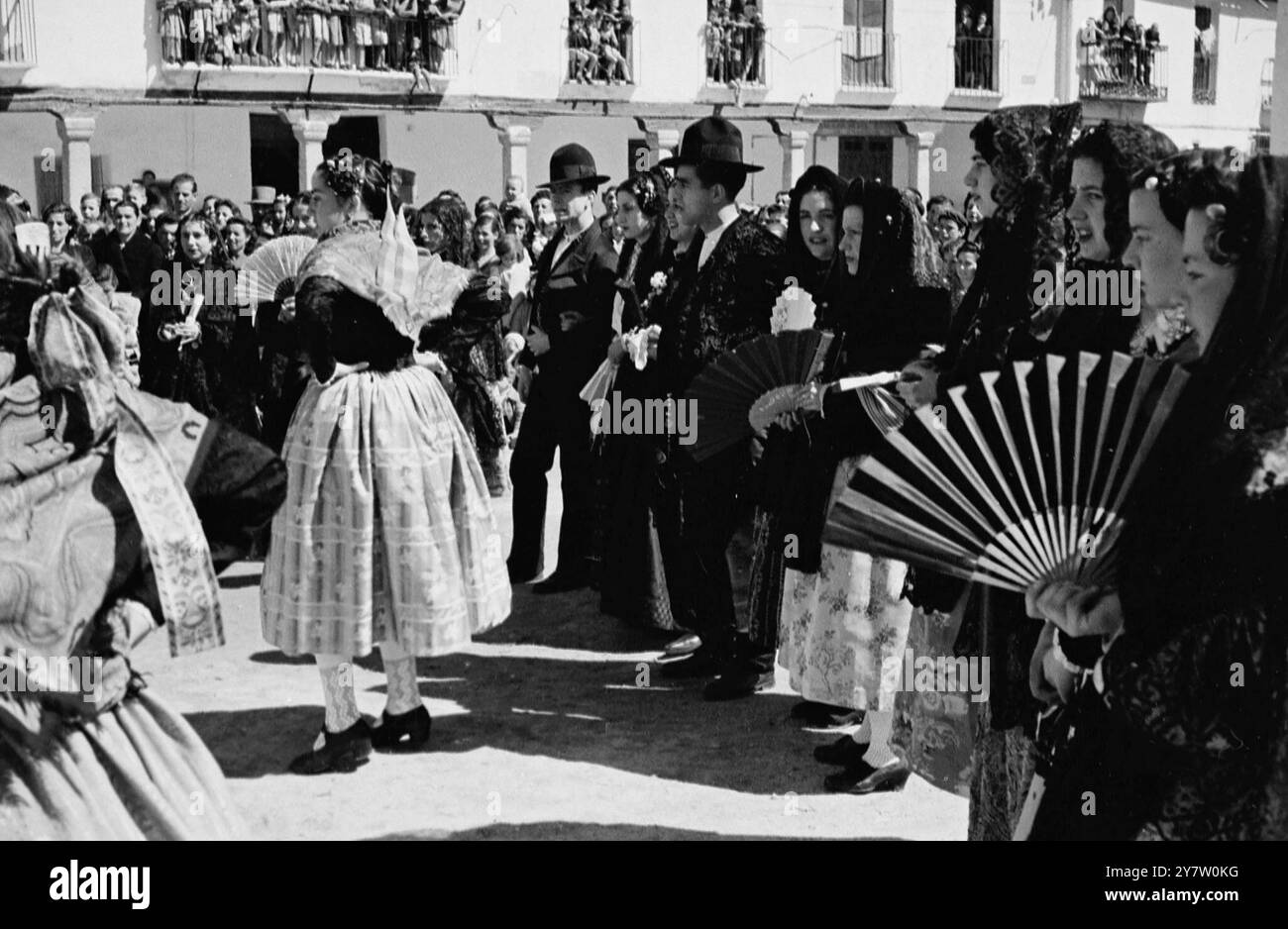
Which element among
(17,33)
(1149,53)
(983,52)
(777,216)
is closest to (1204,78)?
(1149,53)

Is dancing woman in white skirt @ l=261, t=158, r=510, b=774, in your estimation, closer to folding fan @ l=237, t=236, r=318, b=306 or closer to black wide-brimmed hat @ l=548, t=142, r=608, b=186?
folding fan @ l=237, t=236, r=318, b=306

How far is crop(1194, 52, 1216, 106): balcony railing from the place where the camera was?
31.4 m

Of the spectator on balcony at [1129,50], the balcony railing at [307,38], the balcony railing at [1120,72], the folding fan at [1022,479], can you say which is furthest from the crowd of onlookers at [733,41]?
the folding fan at [1022,479]

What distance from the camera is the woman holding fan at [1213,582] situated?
2.39m

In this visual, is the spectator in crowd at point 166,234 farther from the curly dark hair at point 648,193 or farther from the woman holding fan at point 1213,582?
the woman holding fan at point 1213,582

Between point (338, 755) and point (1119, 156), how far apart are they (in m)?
2.98

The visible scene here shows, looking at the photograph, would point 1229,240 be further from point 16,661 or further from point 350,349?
point 350,349

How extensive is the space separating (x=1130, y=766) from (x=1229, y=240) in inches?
34.0

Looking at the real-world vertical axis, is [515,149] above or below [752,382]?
above

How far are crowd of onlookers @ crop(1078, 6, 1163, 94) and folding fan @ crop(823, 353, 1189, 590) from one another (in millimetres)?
27714

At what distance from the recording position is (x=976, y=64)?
2967cm

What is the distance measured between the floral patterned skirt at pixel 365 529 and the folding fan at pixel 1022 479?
2.37 m

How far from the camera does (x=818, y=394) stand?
191 inches

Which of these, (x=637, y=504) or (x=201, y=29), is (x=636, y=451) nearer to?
(x=637, y=504)
